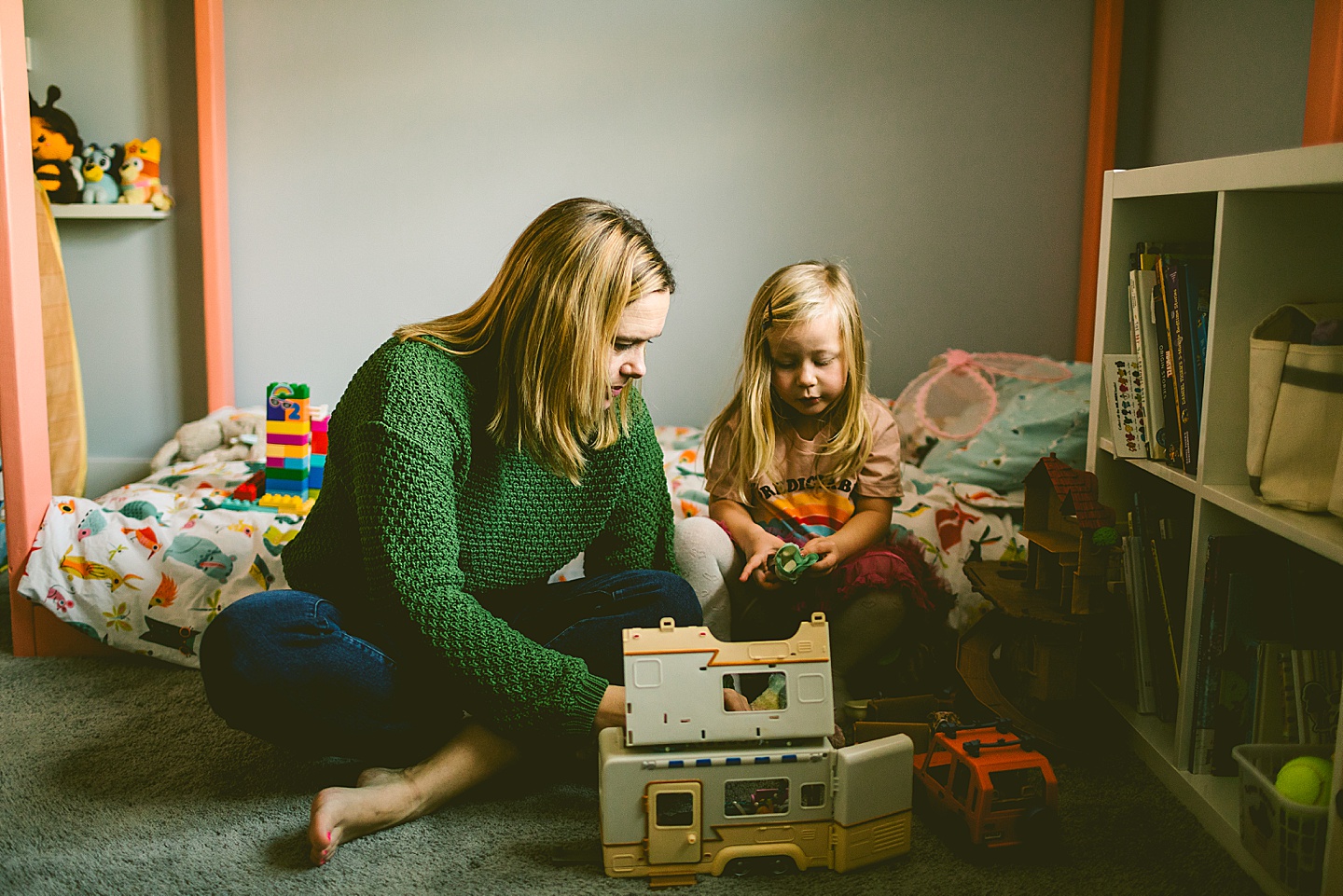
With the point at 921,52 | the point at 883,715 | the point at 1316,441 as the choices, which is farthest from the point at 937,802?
the point at 921,52

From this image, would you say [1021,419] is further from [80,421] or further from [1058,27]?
[80,421]

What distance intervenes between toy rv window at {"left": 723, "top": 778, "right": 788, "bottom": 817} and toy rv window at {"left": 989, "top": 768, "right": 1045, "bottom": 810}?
0.21 m

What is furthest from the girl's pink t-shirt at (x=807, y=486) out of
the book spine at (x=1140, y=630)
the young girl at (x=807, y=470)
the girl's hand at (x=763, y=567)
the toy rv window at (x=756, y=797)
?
the toy rv window at (x=756, y=797)

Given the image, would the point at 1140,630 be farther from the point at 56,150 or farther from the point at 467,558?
the point at 56,150

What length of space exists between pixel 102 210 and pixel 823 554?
6.56 ft

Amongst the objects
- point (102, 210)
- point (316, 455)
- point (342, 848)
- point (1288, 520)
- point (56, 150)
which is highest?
point (56, 150)

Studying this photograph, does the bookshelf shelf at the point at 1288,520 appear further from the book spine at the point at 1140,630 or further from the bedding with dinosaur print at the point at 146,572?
the bedding with dinosaur print at the point at 146,572

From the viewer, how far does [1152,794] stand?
3.83ft

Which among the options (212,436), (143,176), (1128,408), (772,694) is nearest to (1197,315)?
(1128,408)

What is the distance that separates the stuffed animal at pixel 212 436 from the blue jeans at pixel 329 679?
133cm

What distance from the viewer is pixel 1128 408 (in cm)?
129

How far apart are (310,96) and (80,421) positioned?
0.93m

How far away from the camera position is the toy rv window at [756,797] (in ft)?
3.16

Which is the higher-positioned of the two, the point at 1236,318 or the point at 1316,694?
the point at 1236,318
